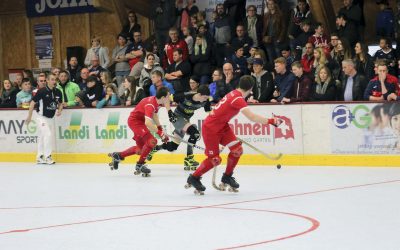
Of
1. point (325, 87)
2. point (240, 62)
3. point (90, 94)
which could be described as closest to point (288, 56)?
point (240, 62)

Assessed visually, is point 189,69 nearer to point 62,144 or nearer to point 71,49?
point 62,144

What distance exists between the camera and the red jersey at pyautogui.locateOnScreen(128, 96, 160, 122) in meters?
13.4

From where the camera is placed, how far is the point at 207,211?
9828 mm

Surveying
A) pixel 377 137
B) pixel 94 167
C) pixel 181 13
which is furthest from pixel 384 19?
pixel 94 167

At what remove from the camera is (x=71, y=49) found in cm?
2209

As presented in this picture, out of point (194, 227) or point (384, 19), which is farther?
point (384, 19)

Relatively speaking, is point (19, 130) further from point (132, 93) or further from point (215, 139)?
point (215, 139)

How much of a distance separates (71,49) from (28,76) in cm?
308

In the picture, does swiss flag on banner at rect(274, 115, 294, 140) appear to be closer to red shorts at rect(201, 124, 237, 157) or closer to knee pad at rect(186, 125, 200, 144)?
knee pad at rect(186, 125, 200, 144)

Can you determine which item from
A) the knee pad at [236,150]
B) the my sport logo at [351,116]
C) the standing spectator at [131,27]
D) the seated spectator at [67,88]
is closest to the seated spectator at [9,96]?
the seated spectator at [67,88]

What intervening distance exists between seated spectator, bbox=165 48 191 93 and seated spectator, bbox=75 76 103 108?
56.2 inches

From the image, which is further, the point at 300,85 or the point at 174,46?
the point at 174,46

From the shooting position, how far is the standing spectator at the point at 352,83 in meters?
14.4

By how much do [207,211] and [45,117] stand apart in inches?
323
